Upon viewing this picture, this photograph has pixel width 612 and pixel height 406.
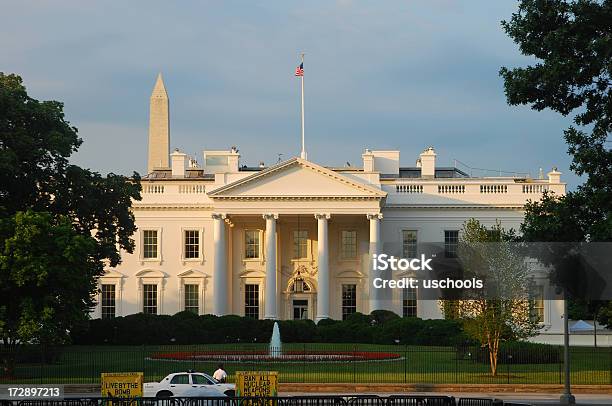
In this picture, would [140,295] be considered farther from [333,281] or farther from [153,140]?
[153,140]

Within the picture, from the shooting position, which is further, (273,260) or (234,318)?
(273,260)

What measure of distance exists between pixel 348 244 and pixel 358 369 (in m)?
36.8

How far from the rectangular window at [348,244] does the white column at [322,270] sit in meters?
4.16

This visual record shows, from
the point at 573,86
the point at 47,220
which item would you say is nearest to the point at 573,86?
the point at 573,86

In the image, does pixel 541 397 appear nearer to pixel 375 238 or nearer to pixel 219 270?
pixel 375 238

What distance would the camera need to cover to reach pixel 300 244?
3314 inches

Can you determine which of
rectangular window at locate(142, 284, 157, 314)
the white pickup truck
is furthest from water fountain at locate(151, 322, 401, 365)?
rectangular window at locate(142, 284, 157, 314)

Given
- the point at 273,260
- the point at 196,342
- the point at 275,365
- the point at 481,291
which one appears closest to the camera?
the point at 481,291

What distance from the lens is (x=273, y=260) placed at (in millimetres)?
79750

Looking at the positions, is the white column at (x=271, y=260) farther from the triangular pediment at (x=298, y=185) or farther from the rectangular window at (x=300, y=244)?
the rectangular window at (x=300, y=244)

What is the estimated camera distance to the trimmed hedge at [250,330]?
2655 inches

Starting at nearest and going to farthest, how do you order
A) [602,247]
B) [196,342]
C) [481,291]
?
[602,247] < [481,291] < [196,342]

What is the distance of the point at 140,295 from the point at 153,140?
126ft

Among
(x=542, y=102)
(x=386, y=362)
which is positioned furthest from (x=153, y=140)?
(x=542, y=102)
